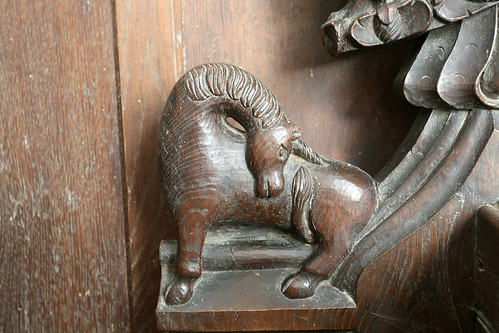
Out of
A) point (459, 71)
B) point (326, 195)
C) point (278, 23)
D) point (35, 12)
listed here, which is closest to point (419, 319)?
point (326, 195)

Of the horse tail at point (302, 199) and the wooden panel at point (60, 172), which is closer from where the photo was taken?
the horse tail at point (302, 199)

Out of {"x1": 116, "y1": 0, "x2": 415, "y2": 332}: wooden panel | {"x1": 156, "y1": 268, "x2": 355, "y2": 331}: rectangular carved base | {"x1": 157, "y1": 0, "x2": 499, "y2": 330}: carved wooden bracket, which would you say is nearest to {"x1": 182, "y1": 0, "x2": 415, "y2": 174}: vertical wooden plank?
{"x1": 116, "y1": 0, "x2": 415, "y2": 332}: wooden panel

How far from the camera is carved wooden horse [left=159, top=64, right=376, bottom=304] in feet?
1.87

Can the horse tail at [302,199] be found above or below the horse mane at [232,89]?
below

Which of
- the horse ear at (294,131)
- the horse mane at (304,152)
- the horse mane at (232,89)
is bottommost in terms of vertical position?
the horse mane at (304,152)

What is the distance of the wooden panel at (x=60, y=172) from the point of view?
0.69 m

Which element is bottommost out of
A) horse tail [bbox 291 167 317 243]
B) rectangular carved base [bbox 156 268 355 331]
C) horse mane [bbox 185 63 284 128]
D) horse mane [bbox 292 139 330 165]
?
rectangular carved base [bbox 156 268 355 331]

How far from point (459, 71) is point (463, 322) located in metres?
0.31

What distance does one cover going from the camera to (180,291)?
1.94 ft

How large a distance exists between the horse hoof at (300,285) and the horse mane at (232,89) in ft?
0.62

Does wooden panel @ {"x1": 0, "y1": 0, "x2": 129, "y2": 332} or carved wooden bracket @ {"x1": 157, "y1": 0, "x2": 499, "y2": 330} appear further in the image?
wooden panel @ {"x1": 0, "y1": 0, "x2": 129, "y2": 332}

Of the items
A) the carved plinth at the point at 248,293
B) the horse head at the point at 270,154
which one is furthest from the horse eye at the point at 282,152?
the carved plinth at the point at 248,293

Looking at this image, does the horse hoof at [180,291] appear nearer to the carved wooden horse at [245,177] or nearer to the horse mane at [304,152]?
the carved wooden horse at [245,177]

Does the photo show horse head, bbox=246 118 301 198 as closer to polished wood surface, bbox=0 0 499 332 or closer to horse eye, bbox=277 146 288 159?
horse eye, bbox=277 146 288 159
